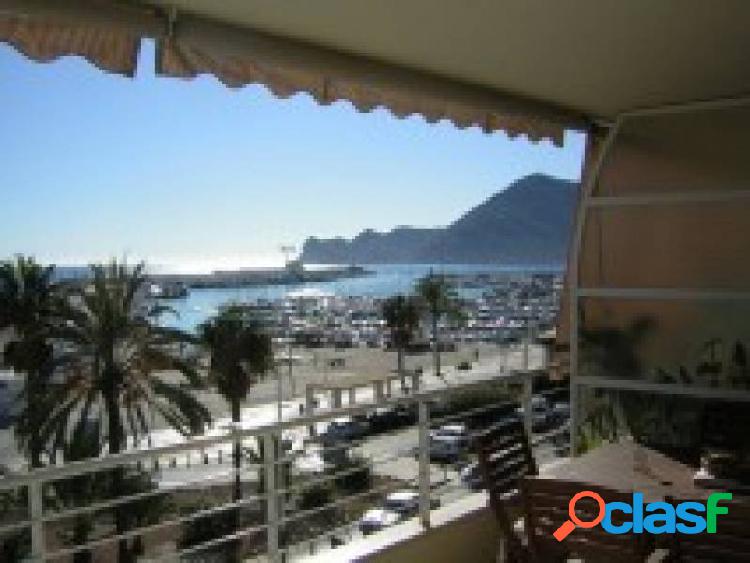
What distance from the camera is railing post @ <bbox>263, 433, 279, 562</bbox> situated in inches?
124

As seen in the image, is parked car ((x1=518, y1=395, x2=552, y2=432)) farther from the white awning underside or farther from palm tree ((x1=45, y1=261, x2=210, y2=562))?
palm tree ((x1=45, y1=261, x2=210, y2=562))

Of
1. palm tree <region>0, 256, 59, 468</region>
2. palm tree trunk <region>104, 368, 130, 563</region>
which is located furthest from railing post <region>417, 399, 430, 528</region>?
palm tree <region>0, 256, 59, 468</region>

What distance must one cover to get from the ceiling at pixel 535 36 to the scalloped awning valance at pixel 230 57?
0.05 metres

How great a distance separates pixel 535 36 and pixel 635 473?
172 cm

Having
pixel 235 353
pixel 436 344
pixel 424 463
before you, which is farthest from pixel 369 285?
pixel 424 463

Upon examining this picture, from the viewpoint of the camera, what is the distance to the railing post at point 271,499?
3148 mm

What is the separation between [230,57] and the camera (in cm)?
276

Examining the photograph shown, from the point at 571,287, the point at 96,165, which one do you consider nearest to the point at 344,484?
the point at 571,287

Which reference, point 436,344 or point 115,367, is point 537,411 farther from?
point 436,344

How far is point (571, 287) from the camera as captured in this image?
4820mm

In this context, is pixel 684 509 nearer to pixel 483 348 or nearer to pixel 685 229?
pixel 685 229

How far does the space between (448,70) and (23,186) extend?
80755 mm

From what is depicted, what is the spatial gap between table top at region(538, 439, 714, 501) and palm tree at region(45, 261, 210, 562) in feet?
55.0

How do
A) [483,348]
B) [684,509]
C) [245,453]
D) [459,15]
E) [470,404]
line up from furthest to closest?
[483,348] → [470,404] → [245,453] → [459,15] → [684,509]
